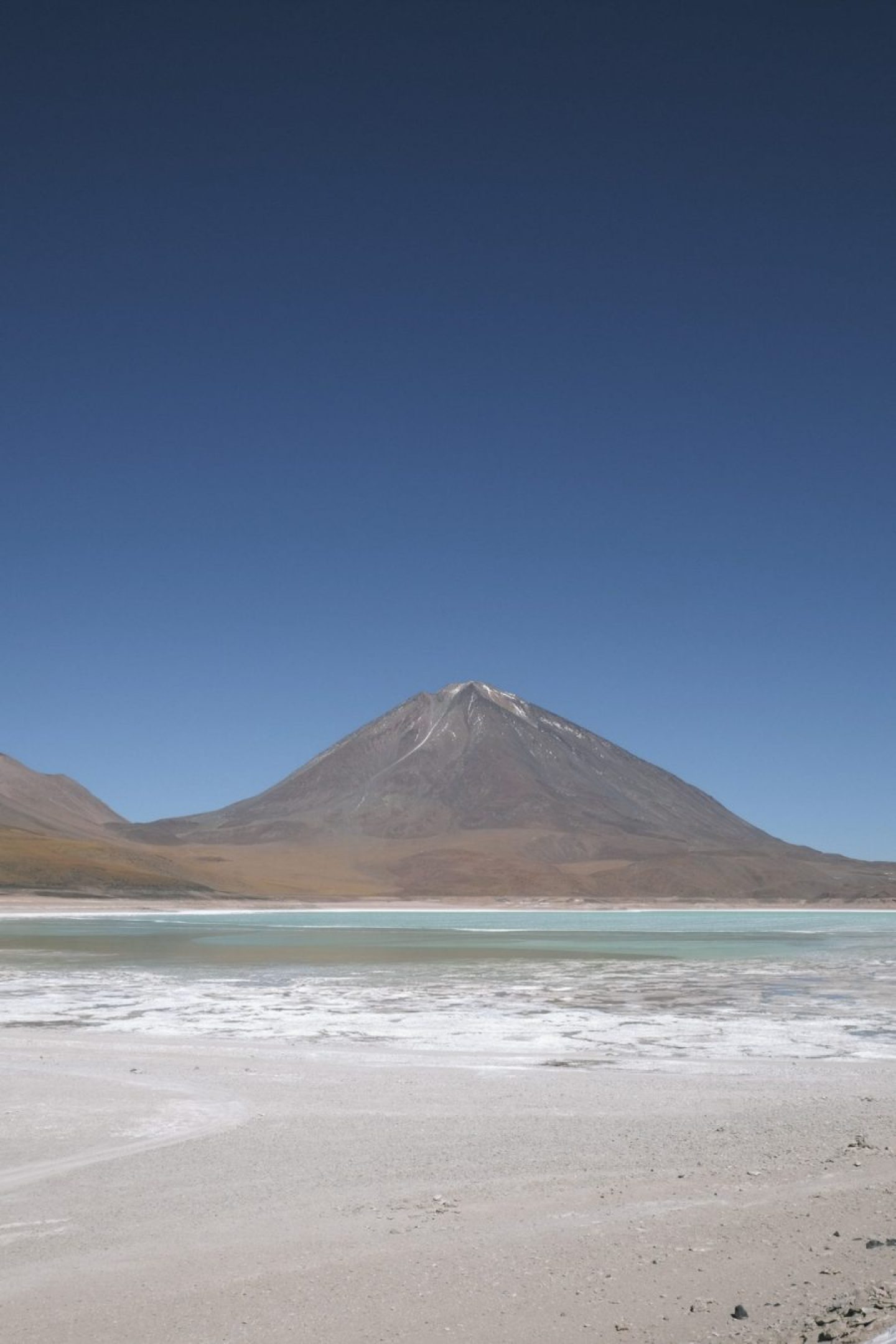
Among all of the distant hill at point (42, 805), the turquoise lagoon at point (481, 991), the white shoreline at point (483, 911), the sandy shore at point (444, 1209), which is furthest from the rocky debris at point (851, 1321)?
the distant hill at point (42, 805)

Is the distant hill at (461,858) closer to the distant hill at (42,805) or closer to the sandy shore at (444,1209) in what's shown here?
the distant hill at (42,805)

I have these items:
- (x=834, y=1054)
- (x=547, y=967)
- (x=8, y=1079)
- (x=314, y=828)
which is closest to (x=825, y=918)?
(x=547, y=967)

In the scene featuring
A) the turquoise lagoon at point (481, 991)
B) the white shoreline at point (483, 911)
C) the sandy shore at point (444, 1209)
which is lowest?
the sandy shore at point (444, 1209)

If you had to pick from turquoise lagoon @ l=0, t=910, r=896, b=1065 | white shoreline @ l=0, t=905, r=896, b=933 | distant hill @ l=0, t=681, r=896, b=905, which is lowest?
turquoise lagoon @ l=0, t=910, r=896, b=1065

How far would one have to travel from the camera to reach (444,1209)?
6961 mm

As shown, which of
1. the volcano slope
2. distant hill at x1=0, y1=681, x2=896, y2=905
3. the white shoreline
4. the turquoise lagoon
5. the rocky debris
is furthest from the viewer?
the volcano slope

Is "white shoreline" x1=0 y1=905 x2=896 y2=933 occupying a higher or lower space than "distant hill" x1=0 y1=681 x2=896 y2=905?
lower

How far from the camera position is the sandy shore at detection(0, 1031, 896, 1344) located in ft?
17.4

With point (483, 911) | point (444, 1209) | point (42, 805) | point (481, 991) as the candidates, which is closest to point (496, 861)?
point (483, 911)

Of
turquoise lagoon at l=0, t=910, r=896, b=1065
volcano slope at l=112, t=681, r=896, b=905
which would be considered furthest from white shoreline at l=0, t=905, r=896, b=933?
turquoise lagoon at l=0, t=910, r=896, b=1065

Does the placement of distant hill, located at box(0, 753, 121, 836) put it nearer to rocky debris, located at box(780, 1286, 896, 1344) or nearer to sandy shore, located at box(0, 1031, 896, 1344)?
sandy shore, located at box(0, 1031, 896, 1344)

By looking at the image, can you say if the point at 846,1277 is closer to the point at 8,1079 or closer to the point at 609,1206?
the point at 609,1206

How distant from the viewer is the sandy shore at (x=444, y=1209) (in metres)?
5.31

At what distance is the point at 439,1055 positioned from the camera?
13172mm
